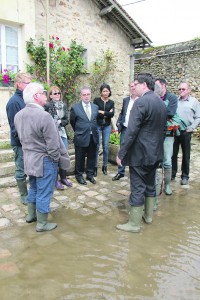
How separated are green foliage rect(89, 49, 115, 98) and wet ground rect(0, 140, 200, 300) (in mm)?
5084

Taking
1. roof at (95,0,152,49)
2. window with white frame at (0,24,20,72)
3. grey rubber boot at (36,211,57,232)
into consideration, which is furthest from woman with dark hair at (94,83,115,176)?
roof at (95,0,152,49)

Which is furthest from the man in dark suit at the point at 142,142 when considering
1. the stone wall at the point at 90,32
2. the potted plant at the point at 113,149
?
the stone wall at the point at 90,32

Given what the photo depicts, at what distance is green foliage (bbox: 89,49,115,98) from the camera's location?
856cm

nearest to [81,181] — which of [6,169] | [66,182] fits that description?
[66,182]

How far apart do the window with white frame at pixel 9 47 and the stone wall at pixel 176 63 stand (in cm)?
576

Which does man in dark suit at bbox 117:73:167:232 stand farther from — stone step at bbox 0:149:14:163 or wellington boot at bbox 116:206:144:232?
stone step at bbox 0:149:14:163

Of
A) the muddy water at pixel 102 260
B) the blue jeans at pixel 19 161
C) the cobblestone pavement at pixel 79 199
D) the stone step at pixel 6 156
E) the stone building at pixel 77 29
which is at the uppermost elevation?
the stone building at pixel 77 29

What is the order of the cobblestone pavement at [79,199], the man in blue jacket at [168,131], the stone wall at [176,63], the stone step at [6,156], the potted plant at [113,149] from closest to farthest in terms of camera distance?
the cobblestone pavement at [79,199]
the man in blue jacket at [168,131]
the stone step at [6,156]
the potted plant at [113,149]
the stone wall at [176,63]

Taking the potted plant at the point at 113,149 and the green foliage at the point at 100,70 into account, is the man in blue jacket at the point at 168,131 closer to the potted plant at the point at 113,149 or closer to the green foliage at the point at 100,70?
the potted plant at the point at 113,149

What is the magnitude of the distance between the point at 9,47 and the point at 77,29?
2324 millimetres

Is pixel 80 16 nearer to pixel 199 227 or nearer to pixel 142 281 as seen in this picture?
pixel 199 227

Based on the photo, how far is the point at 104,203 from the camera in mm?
4363

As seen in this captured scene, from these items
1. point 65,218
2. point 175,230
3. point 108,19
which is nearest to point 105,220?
point 65,218

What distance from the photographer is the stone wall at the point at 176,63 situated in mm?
11930
